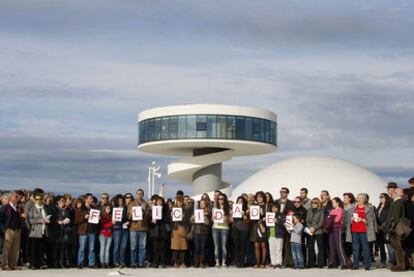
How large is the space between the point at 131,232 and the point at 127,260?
98 centimetres

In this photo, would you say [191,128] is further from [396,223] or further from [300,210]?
[396,223]

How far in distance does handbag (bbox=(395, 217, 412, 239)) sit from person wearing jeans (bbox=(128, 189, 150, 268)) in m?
6.69

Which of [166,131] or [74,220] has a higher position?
[166,131]

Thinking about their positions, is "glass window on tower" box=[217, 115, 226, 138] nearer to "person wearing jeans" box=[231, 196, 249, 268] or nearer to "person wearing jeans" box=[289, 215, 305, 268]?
"person wearing jeans" box=[231, 196, 249, 268]

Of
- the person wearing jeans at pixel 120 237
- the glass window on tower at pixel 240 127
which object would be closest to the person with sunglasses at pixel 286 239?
the person wearing jeans at pixel 120 237

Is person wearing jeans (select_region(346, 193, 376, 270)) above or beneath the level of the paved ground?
above

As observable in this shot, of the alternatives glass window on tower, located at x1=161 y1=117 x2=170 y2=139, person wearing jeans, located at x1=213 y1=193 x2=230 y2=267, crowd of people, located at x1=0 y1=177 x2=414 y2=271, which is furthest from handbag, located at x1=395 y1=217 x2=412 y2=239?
glass window on tower, located at x1=161 y1=117 x2=170 y2=139

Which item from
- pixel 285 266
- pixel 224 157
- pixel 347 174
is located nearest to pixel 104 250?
pixel 285 266

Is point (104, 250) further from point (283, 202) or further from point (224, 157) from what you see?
point (224, 157)

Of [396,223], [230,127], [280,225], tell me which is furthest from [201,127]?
[396,223]

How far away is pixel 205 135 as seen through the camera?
59.6 meters

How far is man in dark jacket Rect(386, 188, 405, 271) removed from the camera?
15266 mm

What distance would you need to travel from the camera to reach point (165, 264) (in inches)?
711

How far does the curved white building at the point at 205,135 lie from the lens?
5972cm
